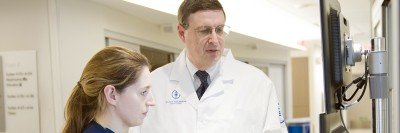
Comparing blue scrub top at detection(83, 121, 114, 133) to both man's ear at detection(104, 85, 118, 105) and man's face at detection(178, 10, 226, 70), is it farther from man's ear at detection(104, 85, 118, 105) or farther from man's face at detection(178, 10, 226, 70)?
man's face at detection(178, 10, 226, 70)

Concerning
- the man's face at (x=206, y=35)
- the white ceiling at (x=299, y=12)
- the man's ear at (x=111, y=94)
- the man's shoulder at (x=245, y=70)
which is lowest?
the man's ear at (x=111, y=94)

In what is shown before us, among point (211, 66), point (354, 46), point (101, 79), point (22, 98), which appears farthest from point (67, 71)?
point (354, 46)

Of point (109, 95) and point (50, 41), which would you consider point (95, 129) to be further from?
point (50, 41)

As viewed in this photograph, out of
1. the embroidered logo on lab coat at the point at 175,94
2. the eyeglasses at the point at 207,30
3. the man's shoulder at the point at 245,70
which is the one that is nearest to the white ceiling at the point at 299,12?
the man's shoulder at the point at 245,70

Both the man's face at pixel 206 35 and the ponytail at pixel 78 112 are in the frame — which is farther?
the man's face at pixel 206 35

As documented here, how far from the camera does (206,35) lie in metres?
1.51

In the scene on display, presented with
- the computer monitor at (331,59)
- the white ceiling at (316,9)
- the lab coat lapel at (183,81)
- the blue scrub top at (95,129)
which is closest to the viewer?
the computer monitor at (331,59)

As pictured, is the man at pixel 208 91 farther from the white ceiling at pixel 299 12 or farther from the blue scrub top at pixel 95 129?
the white ceiling at pixel 299 12

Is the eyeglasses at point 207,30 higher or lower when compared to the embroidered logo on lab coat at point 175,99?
higher

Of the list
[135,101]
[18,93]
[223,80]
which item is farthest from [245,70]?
[18,93]

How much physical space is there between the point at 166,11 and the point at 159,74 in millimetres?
1471

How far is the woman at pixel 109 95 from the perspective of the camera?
1.07 meters

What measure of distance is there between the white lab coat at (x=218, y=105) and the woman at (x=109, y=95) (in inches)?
17.7

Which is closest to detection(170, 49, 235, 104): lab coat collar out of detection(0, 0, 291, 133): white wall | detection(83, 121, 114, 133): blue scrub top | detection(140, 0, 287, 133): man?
detection(140, 0, 287, 133): man
